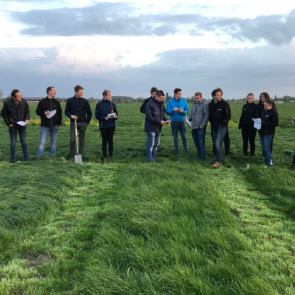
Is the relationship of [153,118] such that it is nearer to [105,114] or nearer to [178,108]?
[178,108]

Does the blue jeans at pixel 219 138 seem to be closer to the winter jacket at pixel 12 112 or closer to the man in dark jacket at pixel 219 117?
the man in dark jacket at pixel 219 117

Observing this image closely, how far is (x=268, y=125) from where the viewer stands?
25.1 feet

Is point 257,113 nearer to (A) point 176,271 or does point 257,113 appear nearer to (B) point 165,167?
(B) point 165,167

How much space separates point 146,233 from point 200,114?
5.41 m

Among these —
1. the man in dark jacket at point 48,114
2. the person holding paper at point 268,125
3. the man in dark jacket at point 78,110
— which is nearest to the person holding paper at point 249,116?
the person holding paper at point 268,125

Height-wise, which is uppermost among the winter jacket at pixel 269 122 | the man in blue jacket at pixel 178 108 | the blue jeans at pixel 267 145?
the man in blue jacket at pixel 178 108

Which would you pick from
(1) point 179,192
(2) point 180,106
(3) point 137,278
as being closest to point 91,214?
(1) point 179,192

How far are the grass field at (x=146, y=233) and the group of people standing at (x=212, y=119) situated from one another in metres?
1.26

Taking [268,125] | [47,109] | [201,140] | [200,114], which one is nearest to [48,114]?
[47,109]

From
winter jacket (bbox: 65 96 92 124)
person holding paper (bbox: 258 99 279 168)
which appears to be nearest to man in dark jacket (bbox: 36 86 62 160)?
winter jacket (bbox: 65 96 92 124)

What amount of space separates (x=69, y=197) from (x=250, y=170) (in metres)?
4.26

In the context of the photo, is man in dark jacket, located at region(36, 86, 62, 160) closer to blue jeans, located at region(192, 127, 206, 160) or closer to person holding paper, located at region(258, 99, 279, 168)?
blue jeans, located at region(192, 127, 206, 160)

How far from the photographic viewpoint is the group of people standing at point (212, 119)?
7770 mm

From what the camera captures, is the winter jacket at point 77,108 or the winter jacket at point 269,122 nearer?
the winter jacket at point 269,122
